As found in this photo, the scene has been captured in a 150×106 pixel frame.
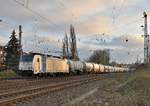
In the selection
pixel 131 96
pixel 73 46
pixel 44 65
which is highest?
pixel 73 46

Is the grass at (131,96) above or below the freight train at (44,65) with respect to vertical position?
below

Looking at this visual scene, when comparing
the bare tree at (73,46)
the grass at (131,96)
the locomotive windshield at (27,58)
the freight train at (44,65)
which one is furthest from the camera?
the bare tree at (73,46)

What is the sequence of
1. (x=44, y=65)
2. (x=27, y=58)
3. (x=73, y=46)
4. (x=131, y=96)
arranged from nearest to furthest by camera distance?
(x=131, y=96)
(x=27, y=58)
(x=44, y=65)
(x=73, y=46)

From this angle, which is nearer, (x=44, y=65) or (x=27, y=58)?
(x=27, y=58)

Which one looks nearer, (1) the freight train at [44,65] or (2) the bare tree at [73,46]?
(1) the freight train at [44,65]

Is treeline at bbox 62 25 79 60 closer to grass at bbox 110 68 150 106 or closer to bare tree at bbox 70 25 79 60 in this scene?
bare tree at bbox 70 25 79 60

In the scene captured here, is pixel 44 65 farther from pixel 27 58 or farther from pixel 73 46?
pixel 73 46

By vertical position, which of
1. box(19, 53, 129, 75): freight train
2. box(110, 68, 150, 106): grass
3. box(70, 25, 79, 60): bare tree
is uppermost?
box(70, 25, 79, 60): bare tree

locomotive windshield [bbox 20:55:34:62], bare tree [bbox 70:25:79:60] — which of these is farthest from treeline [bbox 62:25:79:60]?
locomotive windshield [bbox 20:55:34:62]

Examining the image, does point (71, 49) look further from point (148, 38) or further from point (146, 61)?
point (148, 38)

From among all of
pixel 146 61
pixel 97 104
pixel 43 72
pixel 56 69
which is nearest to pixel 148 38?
pixel 146 61

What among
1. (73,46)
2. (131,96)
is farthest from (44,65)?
(73,46)

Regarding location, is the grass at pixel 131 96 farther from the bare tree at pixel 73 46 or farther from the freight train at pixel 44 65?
the bare tree at pixel 73 46

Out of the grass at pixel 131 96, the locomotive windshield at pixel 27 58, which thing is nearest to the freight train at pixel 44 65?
the locomotive windshield at pixel 27 58
